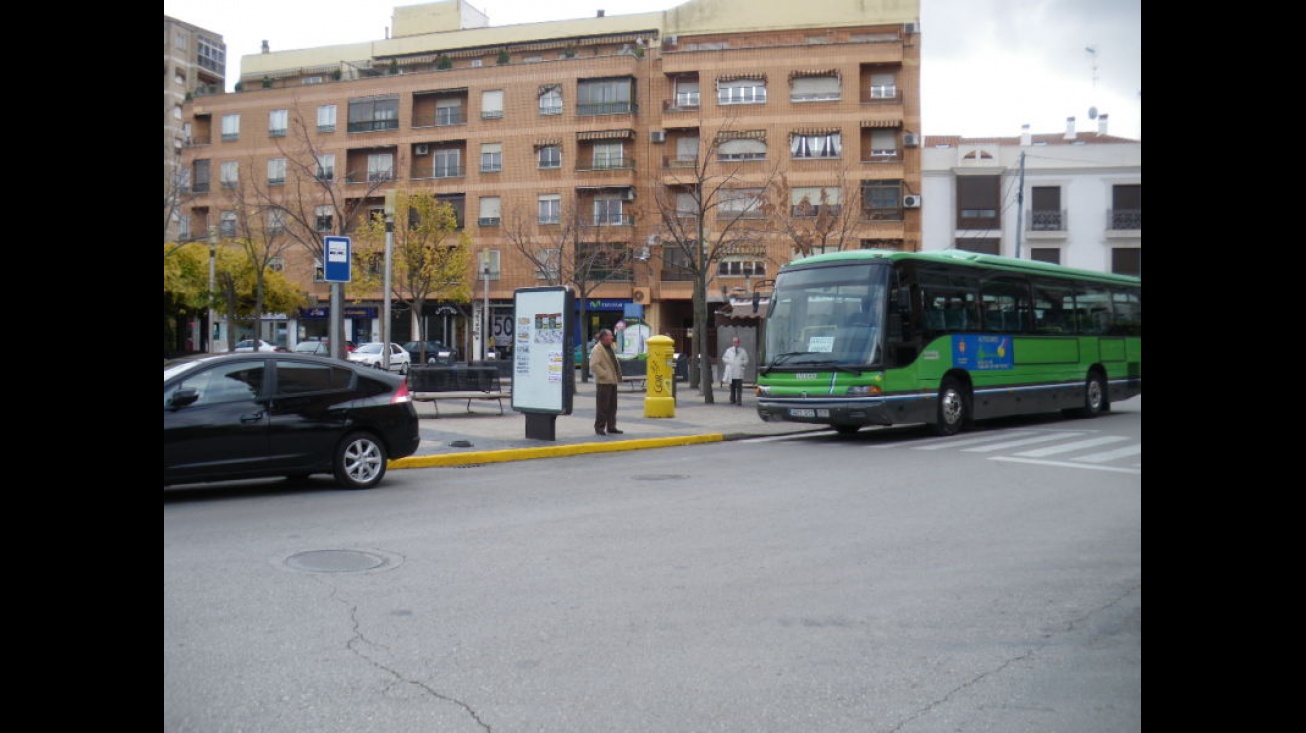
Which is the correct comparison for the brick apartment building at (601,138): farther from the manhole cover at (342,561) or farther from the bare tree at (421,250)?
the manhole cover at (342,561)

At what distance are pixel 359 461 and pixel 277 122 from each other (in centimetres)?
5225

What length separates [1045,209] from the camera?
149 ft

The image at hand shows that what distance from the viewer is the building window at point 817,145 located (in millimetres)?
49031

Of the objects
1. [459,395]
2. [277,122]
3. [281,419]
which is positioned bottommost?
[459,395]

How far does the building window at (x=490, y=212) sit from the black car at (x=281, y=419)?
4365 centimetres

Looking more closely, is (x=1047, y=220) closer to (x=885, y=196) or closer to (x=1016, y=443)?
(x=885, y=196)

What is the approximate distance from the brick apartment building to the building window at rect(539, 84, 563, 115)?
0.09 m

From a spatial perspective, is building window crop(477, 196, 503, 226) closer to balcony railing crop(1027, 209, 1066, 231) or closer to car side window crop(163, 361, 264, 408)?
balcony railing crop(1027, 209, 1066, 231)

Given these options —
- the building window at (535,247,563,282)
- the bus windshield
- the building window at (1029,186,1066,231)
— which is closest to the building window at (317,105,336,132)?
the building window at (535,247,563,282)

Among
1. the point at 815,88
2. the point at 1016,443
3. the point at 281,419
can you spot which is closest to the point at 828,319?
the point at 1016,443

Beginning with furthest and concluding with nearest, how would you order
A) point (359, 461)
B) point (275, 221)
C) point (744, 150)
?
point (744, 150) < point (275, 221) < point (359, 461)
